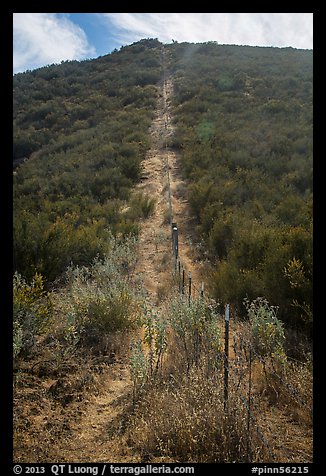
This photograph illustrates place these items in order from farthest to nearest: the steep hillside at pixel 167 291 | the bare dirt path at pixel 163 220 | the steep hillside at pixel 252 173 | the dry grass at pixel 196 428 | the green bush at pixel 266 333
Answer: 1. the bare dirt path at pixel 163 220
2. the steep hillside at pixel 252 173
3. the green bush at pixel 266 333
4. the steep hillside at pixel 167 291
5. the dry grass at pixel 196 428

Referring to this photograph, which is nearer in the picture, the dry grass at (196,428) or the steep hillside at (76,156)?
the dry grass at (196,428)

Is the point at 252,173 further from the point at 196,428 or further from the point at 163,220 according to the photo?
the point at 196,428

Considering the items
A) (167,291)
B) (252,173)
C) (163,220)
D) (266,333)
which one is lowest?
(266,333)

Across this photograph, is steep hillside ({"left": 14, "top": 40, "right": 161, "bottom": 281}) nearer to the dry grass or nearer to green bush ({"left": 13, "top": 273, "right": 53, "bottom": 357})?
green bush ({"left": 13, "top": 273, "right": 53, "bottom": 357})

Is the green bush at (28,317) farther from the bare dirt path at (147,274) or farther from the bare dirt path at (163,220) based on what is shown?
the bare dirt path at (163,220)

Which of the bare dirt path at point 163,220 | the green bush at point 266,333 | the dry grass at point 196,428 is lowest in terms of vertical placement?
the dry grass at point 196,428

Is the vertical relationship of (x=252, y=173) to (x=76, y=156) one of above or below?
below

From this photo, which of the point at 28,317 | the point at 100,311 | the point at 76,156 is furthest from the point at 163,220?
the point at 76,156

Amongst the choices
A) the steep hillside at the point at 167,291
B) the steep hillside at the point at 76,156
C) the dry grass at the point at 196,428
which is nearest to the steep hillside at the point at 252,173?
the steep hillside at the point at 167,291

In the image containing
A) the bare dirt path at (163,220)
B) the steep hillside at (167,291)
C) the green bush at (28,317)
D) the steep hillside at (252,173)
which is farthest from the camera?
the bare dirt path at (163,220)

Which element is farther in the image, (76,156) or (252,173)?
(76,156)

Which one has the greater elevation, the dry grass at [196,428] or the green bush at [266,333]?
the green bush at [266,333]

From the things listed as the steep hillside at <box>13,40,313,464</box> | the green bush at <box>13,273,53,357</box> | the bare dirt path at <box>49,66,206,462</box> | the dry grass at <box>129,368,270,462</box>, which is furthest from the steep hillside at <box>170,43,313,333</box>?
the green bush at <box>13,273,53,357</box>
